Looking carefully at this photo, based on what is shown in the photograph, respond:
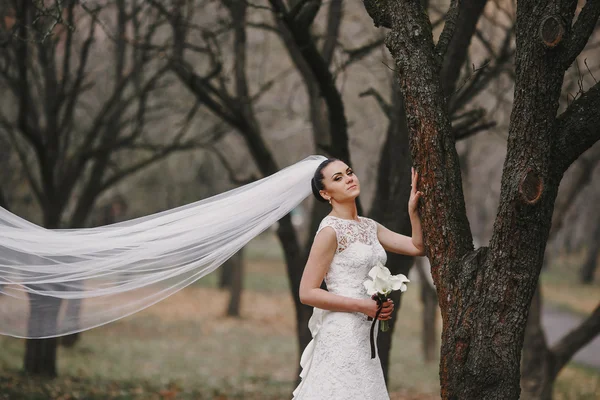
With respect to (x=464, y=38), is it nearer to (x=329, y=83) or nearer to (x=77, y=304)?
(x=329, y=83)

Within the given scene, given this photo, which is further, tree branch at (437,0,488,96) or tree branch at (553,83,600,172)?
tree branch at (437,0,488,96)

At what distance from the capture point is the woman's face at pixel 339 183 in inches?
165

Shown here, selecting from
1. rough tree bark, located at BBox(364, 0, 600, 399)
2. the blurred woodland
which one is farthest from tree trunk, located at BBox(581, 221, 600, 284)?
rough tree bark, located at BBox(364, 0, 600, 399)

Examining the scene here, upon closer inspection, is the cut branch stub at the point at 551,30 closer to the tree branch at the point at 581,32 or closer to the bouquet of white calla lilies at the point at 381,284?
the tree branch at the point at 581,32

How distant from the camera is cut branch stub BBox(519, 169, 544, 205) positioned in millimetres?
3498

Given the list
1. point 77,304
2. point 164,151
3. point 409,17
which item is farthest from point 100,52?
point 409,17

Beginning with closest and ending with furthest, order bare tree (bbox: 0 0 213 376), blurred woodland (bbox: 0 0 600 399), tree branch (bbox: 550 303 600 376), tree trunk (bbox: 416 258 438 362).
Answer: blurred woodland (bbox: 0 0 600 399)
tree branch (bbox: 550 303 600 376)
bare tree (bbox: 0 0 213 376)
tree trunk (bbox: 416 258 438 362)

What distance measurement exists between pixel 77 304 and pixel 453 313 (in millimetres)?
2641

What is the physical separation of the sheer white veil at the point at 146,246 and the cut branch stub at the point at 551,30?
1.58 metres

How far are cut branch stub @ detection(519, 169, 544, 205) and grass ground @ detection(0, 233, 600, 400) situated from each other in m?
5.20

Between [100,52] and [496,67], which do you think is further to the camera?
[100,52]

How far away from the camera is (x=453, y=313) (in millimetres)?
3701

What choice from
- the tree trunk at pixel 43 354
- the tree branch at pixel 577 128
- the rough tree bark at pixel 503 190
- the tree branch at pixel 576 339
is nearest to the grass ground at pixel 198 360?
the tree trunk at pixel 43 354

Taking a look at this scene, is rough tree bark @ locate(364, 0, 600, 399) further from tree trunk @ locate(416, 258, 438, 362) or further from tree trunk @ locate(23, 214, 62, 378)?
tree trunk @ locate(416, 258, 438, 362)
